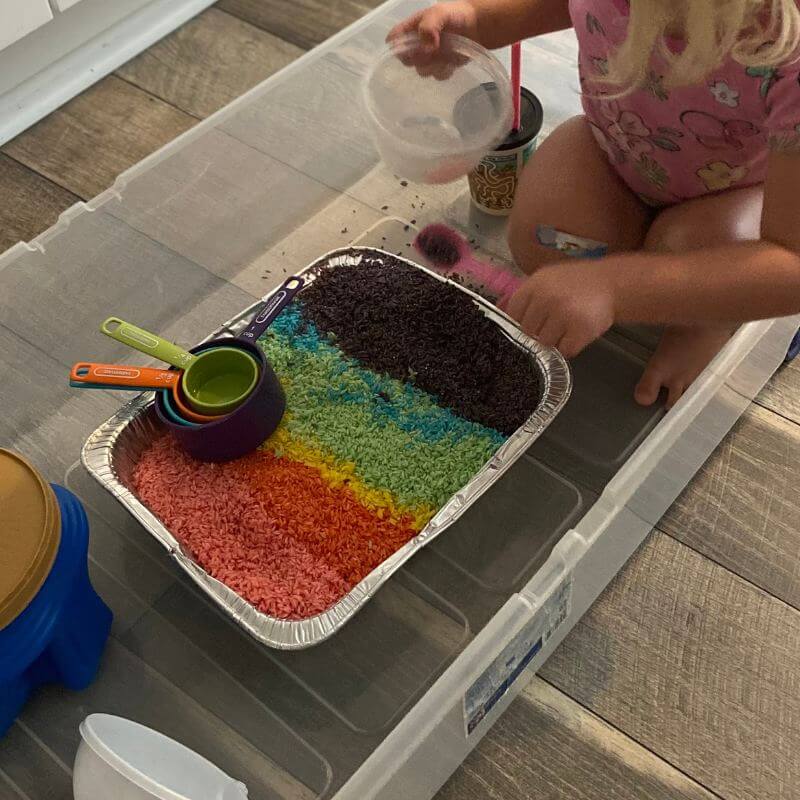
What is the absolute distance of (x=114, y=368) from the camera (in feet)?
2.42

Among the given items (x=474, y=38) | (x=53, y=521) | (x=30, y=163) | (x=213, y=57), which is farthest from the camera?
(x=213, y=57)

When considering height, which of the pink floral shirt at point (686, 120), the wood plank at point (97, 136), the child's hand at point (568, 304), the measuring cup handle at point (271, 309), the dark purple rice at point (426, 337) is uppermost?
the pink floral shirt at point (686, 120)

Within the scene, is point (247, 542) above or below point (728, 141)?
below

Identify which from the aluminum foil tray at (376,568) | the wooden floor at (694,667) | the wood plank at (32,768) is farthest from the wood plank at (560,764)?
the wood plank at (32,768)

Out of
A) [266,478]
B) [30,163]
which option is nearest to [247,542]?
[266,478]

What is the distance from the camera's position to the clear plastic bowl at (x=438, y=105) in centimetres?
85

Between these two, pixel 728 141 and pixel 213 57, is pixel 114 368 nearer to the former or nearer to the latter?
pixel 728 141

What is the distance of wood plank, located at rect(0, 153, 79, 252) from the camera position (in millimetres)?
1038

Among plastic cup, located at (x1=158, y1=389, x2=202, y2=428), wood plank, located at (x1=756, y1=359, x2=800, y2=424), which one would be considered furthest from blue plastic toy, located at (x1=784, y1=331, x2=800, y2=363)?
plastic cup, located at (x1=158, y1=389, x2=202, y2=428)

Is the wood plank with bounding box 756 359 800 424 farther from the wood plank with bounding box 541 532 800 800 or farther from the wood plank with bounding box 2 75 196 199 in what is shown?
the wood plank with bounding box 2 75 196 199

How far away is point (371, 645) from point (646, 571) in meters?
0.23

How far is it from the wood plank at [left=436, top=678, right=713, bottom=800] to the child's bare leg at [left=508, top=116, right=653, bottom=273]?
1.31 feet

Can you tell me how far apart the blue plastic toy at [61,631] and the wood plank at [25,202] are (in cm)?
46

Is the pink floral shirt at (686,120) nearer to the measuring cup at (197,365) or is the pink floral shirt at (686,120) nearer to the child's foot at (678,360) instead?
the child's foot at (678,360)
